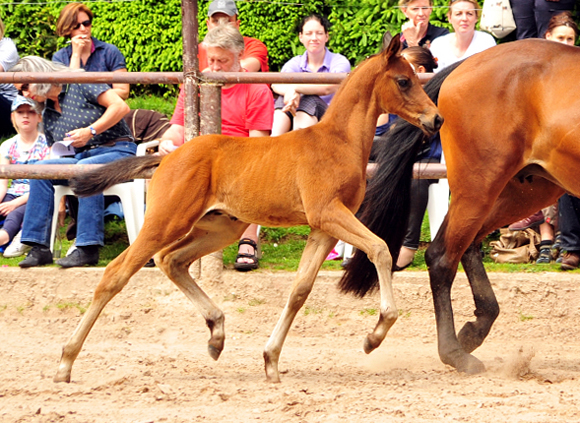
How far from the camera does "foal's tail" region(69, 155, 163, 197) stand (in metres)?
4.38

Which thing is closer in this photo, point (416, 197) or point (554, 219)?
point (416, 197)

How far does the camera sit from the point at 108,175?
438 centimetres

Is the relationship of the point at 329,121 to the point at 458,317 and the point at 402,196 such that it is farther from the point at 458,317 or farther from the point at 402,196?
the point at 458,317

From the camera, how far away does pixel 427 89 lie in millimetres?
4887

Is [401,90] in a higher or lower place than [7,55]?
higher

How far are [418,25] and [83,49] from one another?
2824 mm

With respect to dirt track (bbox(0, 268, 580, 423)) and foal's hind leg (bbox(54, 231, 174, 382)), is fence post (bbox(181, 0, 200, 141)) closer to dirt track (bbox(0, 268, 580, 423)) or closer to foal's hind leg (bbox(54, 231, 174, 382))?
dirt track (bbox(0, 268, 580, 423))

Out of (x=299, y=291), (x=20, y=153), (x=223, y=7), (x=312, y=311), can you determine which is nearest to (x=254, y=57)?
(x=223, y=7)

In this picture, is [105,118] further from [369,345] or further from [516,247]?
[516,247]

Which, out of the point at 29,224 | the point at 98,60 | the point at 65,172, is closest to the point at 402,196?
the point at 65,172

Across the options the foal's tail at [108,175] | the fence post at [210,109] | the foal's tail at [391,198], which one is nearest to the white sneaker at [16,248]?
the fence post at [210,109]

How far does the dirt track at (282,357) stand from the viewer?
3.56m

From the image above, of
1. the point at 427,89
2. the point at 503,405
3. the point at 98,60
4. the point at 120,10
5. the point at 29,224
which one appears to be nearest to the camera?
the point at 503,405

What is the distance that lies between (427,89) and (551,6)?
9.56ft
